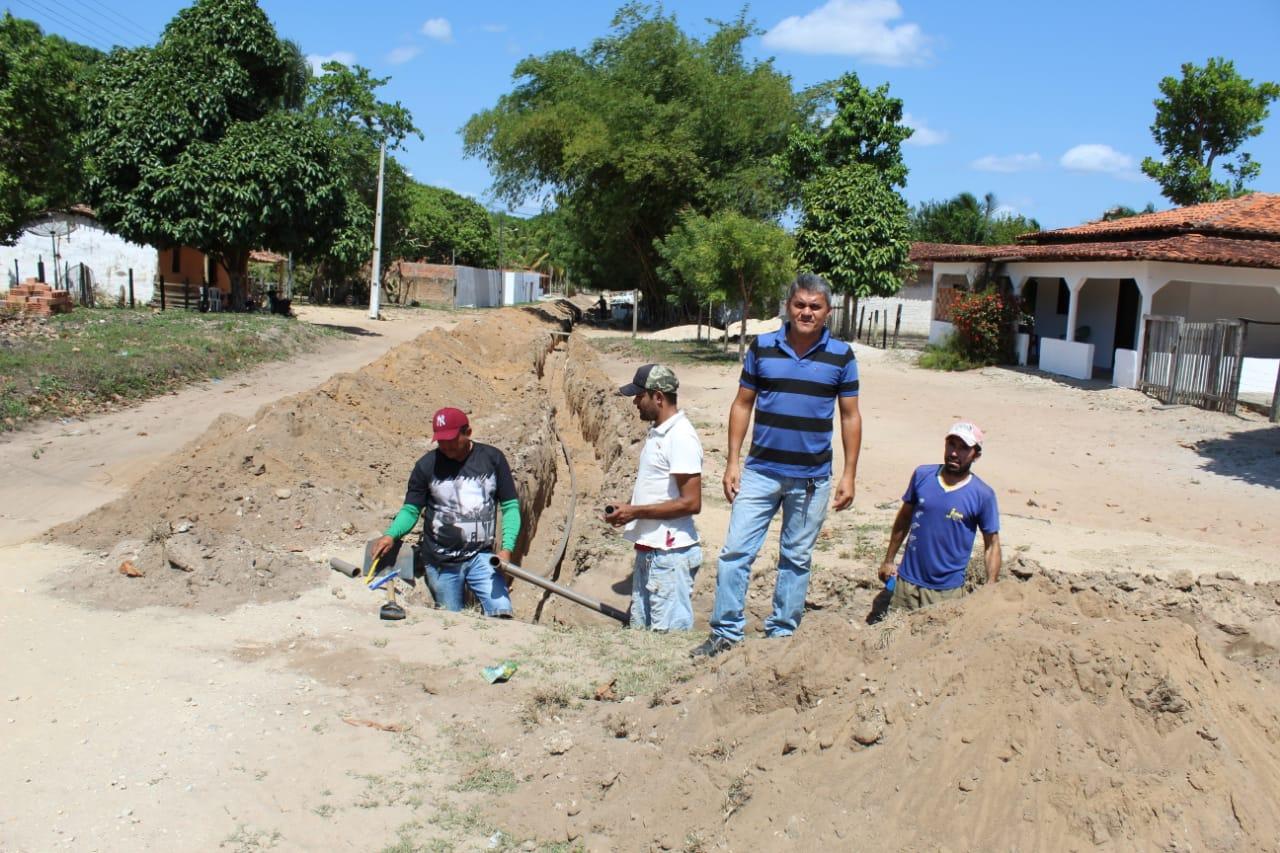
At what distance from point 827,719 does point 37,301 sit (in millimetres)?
20792

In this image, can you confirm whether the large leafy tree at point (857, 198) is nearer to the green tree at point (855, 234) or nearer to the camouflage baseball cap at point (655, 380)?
the green tree at point (855, 234)

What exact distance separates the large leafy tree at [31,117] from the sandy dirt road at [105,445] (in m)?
6.36

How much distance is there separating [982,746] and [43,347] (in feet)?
53.4

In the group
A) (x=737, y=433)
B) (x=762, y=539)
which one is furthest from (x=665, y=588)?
(x=737, y=433)

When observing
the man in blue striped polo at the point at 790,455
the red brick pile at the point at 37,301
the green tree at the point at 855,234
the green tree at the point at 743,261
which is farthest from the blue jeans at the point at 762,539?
the green tree at the point at 855,234

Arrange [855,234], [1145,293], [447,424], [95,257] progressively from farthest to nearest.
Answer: [95,257] → [855,234] → [1145,293] → [447,424]

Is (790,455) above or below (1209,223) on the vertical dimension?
below

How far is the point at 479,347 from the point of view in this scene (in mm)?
21125

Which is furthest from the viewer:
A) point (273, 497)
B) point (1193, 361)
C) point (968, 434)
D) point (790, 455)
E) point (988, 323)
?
point (988, 323)

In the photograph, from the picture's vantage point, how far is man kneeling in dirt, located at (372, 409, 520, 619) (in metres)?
5.94

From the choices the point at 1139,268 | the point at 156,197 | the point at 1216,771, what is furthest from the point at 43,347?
the point at 1139,268

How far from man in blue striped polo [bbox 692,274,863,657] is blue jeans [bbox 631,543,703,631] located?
0.52 metres

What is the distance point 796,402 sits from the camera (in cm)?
468

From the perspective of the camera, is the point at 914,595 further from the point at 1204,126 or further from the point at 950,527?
the point at 1204,126
